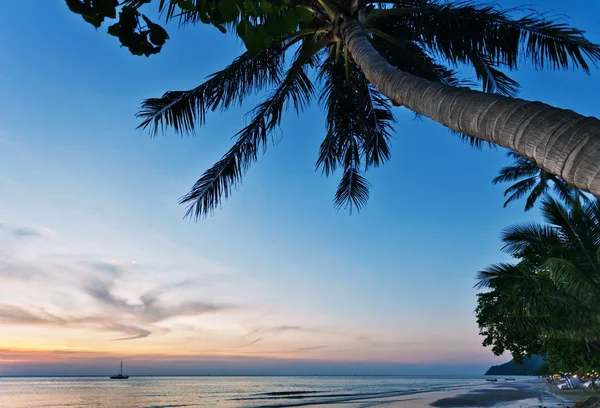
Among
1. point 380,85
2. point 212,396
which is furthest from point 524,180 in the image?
point 212,396

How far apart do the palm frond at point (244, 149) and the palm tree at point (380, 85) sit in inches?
0.7

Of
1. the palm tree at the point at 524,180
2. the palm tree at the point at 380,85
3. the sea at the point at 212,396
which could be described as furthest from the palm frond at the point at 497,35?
the sea at the point at 212,396

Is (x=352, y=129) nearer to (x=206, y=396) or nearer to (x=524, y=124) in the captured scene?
(x=524, y=124)

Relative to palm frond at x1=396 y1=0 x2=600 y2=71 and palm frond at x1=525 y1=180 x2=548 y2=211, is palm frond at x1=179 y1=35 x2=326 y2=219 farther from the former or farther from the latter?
palm frond at x1=525 y1=180 x2=548 y2=211

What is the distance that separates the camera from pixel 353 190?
33.1 ft

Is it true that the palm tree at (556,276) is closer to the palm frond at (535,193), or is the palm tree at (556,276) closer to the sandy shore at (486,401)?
the palm frond at (535,193)

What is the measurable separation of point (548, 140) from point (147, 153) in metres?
16.6

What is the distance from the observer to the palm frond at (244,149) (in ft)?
24.4

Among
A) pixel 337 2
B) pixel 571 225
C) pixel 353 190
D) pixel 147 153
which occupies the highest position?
pixel 147 153

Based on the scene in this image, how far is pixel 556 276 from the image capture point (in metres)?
10.9

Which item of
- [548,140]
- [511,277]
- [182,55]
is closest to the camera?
[548,140]

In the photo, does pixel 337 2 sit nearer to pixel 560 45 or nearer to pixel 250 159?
pixel 560 45

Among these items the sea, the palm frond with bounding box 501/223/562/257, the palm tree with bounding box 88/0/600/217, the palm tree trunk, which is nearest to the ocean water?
the sea

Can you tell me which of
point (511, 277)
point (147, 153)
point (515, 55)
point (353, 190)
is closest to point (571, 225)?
point (511, 277)
